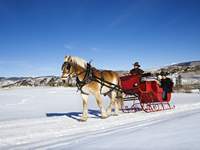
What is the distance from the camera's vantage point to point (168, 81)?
46.6ft

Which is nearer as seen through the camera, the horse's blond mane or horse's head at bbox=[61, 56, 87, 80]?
horse's head at bbox=[61, 56, 87, 80]

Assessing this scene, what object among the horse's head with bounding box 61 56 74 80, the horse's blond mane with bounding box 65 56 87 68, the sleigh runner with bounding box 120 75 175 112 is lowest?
the sleigh runner with bounding box 120 75 175 112

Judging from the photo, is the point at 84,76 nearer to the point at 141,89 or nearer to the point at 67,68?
the point at 67,68

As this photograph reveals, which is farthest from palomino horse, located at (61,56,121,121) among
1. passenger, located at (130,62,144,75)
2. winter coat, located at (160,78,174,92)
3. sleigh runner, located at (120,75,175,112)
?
winter coat, located at (160,78,174,92)

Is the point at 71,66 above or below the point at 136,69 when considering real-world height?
below

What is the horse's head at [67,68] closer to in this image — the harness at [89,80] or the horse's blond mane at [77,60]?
the horse's blond mane at [77,60]

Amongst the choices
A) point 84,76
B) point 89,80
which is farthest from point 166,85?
point 84,76

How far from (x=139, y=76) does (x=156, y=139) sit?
6.37 m

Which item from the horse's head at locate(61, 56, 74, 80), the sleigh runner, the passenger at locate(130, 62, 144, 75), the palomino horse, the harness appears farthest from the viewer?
the passenger at locate(130, 62, 144, 75)

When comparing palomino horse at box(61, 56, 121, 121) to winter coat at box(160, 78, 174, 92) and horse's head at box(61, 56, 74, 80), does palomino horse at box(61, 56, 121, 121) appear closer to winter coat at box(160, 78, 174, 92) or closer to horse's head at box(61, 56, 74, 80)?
horse's head at box(61, 56, 74, 80)

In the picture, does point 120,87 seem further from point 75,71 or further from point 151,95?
point 75,71

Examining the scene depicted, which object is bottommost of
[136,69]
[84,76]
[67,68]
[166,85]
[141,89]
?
[141,89]

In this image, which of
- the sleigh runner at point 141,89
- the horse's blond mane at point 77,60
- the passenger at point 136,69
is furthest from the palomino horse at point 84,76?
the passenger at point 136,69

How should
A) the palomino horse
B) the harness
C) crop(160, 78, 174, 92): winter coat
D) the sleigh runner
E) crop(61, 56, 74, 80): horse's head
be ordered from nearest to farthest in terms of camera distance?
1. crop(61, 56, 74, 80): horse's head
2. the palomino horse
3. the harness
4. the sleigh runner
5. crop(160, 78, 174, 92): winter coat
